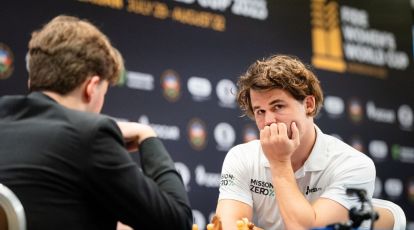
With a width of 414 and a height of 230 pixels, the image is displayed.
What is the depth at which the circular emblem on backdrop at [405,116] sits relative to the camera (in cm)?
581

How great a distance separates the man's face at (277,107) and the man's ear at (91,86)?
116 centimetres

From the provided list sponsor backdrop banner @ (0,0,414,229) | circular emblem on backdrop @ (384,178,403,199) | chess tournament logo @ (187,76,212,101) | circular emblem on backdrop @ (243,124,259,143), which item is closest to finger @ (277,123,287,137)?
sponsor backdrop banner @ (0,0,414,229)

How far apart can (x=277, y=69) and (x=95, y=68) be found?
124 cm

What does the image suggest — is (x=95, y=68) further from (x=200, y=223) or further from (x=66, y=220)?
(x=200, y=223)

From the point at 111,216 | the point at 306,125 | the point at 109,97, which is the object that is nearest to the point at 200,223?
the point at 109,97

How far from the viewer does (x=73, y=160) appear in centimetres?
140

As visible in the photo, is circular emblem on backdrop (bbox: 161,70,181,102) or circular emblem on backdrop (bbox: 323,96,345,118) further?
circular emblem on backdrop (bbox: 323,96,345,118)

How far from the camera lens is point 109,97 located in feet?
13.6

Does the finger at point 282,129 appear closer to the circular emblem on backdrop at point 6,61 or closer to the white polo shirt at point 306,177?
the white polo shirt at point 306,177

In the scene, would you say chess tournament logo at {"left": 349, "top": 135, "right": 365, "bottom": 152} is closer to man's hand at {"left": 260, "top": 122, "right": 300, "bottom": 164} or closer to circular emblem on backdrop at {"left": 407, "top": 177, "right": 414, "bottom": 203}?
circular emblem on backdrop at {"left": 407, "top": 177, "right": 414, "bottom": 203}

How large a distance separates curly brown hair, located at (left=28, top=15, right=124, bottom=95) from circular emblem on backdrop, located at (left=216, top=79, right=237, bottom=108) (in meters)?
3.14

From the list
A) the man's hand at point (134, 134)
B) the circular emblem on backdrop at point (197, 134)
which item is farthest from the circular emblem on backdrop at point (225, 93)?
the man's hand at point (134, 134)

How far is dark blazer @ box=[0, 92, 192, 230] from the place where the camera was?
4.57 ft

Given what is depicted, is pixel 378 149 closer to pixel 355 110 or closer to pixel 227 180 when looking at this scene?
pixel 355 110
